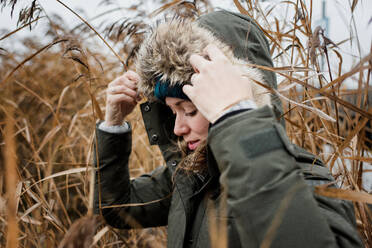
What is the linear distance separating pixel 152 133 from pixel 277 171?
849 mm

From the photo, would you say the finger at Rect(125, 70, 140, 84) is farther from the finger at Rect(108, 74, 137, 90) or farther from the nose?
Result: the nose

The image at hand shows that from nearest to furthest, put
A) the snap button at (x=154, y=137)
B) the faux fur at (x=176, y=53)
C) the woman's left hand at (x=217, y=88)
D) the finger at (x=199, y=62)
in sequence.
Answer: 1. the woman's left hand at (x=217, y=88)
2. the finger at (x=199, y=62)
3. the faux fur at (x=176, y=53)
4. the snap button at (x=154, y=137)

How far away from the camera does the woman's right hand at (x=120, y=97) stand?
134cm

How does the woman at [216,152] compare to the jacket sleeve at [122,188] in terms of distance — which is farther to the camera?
the jacket sleeve at [122,188]

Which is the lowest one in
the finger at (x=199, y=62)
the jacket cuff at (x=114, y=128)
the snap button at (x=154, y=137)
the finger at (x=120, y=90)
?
the snap button at (x=154, y=137)

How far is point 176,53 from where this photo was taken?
106cm

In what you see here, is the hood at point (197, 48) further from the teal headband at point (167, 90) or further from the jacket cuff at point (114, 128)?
the jacket cuff at point (114, 128)

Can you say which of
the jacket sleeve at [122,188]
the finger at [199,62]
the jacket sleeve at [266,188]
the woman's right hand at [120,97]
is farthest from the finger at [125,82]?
the jacket sleeve at [266,188]

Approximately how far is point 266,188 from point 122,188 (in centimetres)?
92

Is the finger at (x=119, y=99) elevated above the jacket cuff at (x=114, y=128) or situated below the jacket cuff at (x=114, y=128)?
above

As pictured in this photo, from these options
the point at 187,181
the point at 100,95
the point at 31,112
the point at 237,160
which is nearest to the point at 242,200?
the point at 237,160

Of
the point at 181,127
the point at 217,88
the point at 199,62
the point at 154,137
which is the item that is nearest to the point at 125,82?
the point at 154,137

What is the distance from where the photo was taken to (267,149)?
719mm

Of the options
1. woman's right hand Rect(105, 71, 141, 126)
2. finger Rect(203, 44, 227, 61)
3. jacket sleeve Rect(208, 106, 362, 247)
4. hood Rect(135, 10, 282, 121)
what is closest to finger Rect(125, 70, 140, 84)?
woman's right hand Rect(105, 71, 141, 126)
